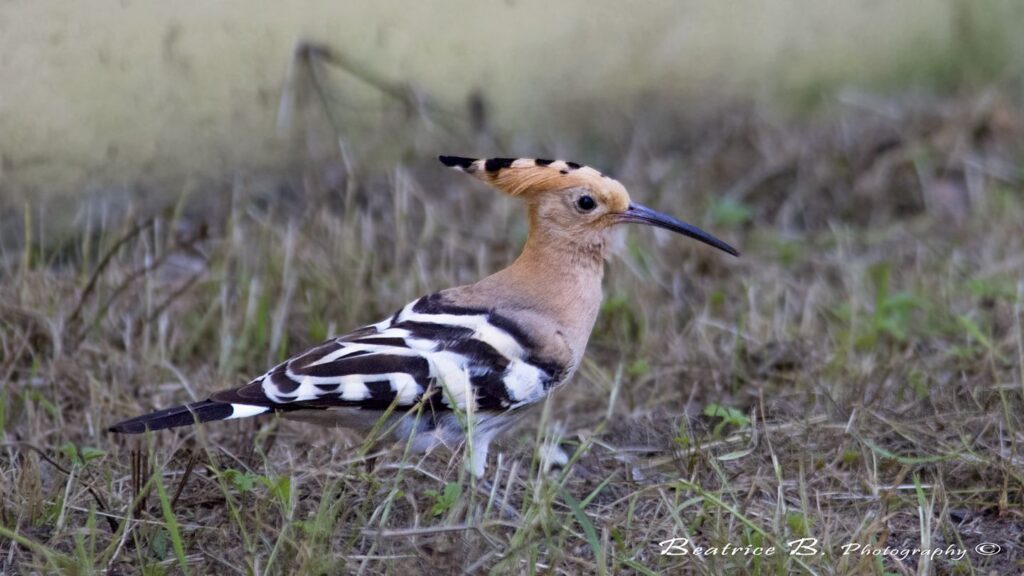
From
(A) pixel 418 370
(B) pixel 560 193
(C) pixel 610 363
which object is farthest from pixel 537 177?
(C) pixel 610 363

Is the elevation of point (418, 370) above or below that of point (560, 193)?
below

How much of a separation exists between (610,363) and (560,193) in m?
0.74

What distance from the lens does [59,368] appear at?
10.5ft

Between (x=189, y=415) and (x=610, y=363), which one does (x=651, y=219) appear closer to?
(x=610, y=363)

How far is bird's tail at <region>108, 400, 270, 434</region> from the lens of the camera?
8.03ft

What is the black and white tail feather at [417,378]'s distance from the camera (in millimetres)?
2529

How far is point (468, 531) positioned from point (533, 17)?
8.53 ft

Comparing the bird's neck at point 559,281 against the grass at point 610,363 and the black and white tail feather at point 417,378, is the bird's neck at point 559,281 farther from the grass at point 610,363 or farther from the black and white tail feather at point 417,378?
the grass at point 610,363

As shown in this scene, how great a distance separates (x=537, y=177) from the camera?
2873 millimetres

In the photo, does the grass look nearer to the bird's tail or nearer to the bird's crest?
the bird's tail

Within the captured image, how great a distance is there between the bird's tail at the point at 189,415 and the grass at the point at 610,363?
6cm

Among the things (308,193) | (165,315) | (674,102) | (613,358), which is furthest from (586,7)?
(165,315)

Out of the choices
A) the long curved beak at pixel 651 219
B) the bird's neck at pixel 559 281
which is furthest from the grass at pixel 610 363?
the long curved beak at pixel 651 219

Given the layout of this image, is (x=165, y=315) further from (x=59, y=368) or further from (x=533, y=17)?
(x=533, y=17)
